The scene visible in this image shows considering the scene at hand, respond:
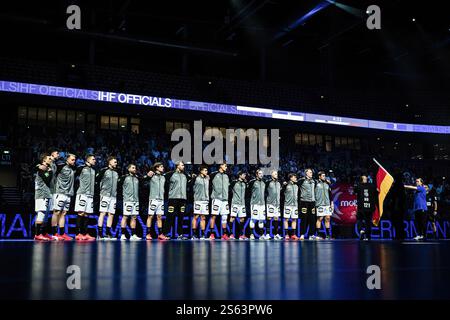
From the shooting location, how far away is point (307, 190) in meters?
12.8

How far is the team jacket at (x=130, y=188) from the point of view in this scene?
10617 mm

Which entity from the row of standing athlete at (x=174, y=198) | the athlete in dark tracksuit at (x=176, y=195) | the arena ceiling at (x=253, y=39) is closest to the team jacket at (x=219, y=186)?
the row of standing athlete at (x=174, y=198)

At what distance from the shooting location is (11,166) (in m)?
20.2

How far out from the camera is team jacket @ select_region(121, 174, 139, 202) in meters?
10.6

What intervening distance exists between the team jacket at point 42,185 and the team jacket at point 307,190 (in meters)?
6.84

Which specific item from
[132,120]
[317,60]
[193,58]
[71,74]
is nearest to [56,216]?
[71,74]

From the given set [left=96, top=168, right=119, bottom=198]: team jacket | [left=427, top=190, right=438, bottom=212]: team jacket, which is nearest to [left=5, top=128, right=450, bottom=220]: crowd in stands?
[left=427, top=190, right=438, bottom=212]: team jacket

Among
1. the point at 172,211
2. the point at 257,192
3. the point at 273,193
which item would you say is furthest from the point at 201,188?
the point at 273,193

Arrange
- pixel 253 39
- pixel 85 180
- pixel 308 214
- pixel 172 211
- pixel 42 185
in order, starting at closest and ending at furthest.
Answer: pixel 42 185 < pixel 85 180 < pixel 172 211 < pixel 308 214 < pixel 253 39

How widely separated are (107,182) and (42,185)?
1.54m

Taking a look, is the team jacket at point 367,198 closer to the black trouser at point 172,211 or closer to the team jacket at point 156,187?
the black trouser at point 172,211

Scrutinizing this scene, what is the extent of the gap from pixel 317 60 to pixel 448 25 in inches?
351

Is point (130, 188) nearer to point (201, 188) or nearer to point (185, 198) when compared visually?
point (185, 198)

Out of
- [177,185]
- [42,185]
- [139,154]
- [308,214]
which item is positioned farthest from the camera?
[139,154]
